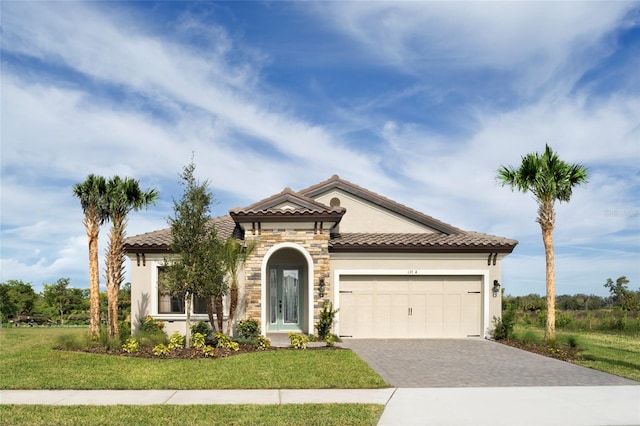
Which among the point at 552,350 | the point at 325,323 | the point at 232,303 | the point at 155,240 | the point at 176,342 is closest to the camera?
the point at 176,342

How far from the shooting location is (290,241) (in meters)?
19.2

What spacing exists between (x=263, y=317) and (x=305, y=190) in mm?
5881

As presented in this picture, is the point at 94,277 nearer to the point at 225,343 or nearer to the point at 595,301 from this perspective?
the point at 225,343

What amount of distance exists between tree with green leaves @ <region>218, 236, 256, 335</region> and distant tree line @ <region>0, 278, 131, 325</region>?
53.2 feet

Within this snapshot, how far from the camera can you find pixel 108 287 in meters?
18.7

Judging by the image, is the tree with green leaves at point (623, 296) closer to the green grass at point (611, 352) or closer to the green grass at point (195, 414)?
the green grass at point (611, 352)

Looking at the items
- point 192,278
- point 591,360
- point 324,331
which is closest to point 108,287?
point 192,278

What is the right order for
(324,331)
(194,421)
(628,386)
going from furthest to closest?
1. (324,331)
2. (628,386)
3. (194,421)

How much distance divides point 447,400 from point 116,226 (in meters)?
13.5

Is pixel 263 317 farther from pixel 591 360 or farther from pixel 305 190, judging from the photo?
pixel 591 360

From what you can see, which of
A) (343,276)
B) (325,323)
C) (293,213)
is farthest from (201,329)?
(343,276)

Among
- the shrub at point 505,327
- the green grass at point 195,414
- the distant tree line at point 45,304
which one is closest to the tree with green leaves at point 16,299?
the distant tree line at point 45,304

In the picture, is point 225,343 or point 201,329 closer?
point 225,343

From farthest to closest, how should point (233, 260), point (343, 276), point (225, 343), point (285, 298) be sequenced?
point (285, 298), point (343, 276), point (233, 260), point (225, 343)
